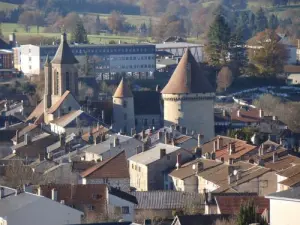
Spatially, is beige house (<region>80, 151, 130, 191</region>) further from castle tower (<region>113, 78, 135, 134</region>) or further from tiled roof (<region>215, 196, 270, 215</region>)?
castle tower (<region>113, 78, 135, 134</region>)

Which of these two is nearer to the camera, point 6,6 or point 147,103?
point 147,103

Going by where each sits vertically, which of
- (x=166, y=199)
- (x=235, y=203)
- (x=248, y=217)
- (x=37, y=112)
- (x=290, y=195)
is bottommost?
(x=37, y=112)

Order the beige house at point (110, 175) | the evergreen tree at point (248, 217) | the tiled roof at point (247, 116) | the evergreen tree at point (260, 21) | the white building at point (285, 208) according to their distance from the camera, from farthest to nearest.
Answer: the evergreen tree at point (260, 21)
the tiled roof at point (247, 116)
the beige house at point (110, 175)
the evergreen tree at point (248, 217)
the white building at point (285, 208)

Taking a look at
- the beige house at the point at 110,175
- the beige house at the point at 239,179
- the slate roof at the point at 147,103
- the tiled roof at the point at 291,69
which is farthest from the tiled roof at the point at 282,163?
the tiled roof at the point at 291,69

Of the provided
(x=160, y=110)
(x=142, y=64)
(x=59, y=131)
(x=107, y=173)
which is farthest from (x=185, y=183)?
(x=142, y=64)

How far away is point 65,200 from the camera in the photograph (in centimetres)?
4784

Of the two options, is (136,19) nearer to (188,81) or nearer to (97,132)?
(188,81)

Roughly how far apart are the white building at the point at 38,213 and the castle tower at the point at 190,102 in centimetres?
3458

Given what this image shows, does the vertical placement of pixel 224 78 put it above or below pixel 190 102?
below

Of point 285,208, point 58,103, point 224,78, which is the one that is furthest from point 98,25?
point 285,208

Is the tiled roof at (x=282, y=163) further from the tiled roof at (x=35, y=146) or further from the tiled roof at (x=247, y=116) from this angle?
the tiled roof at (x=247, y=116)

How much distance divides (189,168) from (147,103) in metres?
29.2

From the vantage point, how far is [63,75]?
291 ft

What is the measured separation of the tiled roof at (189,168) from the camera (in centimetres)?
5828
